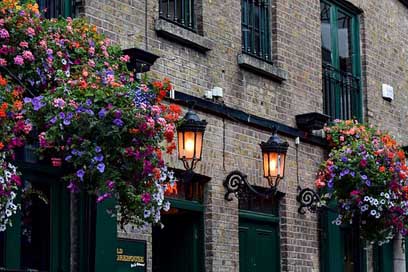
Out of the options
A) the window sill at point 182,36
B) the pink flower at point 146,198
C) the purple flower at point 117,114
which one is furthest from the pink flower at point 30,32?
the window sill at point 182,36

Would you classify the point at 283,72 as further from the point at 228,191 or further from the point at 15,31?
the point at 15,31

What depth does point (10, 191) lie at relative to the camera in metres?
8.66

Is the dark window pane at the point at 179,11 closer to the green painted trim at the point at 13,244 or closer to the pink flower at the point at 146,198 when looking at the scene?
the green painted trim at the point at 13,244

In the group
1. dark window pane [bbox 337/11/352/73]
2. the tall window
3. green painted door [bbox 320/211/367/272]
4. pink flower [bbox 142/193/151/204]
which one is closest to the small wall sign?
pink flower [bbox 142/193/151/204]

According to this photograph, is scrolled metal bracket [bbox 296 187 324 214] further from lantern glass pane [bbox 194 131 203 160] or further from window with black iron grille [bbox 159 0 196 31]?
lantern glass pane [bbox 194 131 203 160]

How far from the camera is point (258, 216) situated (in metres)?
13.9

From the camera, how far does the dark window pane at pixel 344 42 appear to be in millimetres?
16656

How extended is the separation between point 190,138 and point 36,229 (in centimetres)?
180

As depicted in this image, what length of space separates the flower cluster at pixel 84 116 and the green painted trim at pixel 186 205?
8.82 ft

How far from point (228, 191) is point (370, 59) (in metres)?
4.77

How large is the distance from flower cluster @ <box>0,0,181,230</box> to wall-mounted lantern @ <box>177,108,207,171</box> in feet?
4.63

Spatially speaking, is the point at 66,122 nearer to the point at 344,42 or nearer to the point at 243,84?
the point at 243,84

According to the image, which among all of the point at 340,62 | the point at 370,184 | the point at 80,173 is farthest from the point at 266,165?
the point at 340,62

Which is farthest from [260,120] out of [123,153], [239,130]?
[123,153]
